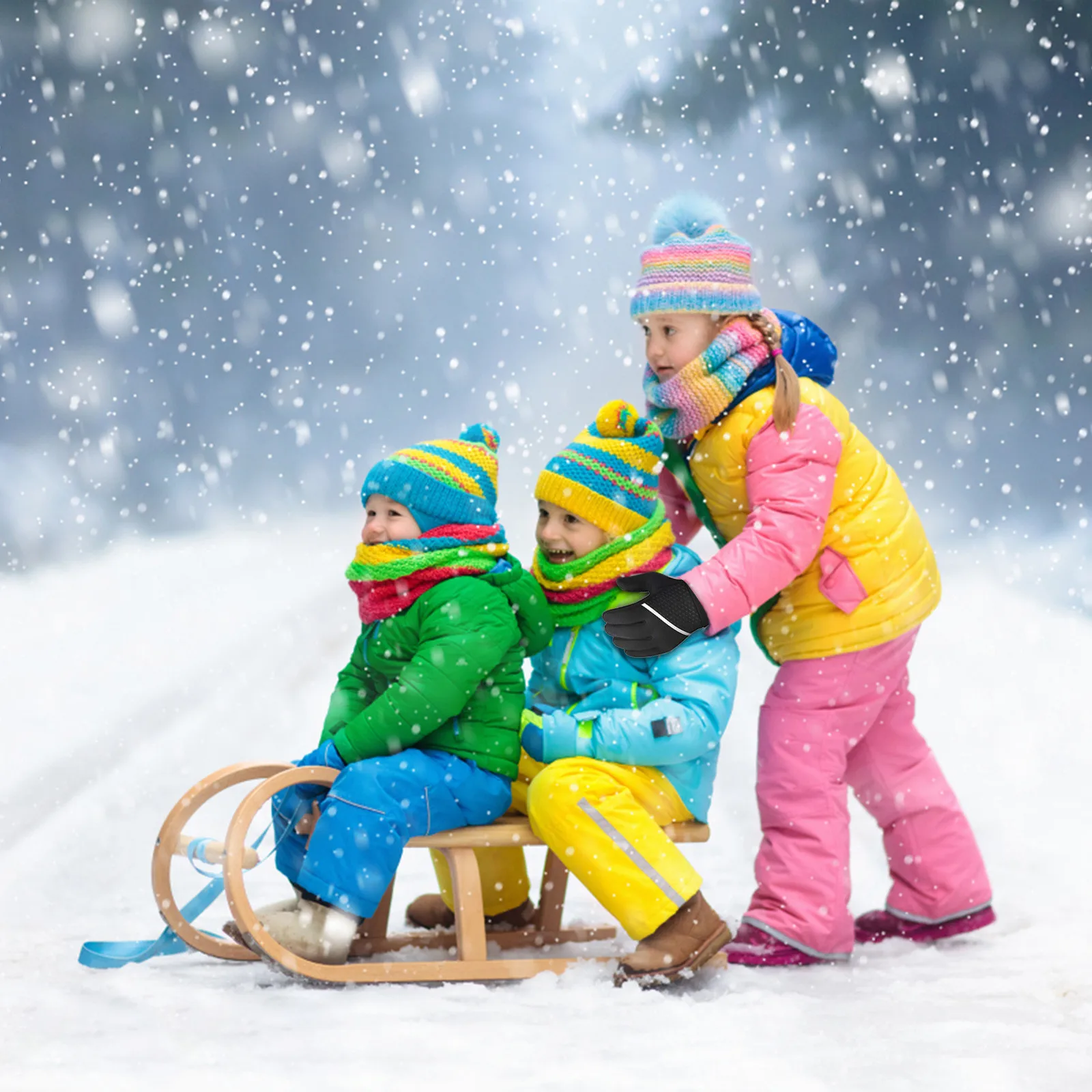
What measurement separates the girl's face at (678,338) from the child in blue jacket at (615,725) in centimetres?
13

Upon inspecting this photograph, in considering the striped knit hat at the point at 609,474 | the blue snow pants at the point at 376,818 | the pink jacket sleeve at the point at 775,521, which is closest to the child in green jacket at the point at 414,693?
the blue snow pants at the point at 376,818

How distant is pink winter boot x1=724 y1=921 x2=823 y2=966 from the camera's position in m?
2.40

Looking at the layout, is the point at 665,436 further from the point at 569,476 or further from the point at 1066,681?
the point at 1066,681

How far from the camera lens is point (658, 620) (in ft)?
7.45

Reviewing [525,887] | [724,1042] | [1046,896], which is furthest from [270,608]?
[724,1042]

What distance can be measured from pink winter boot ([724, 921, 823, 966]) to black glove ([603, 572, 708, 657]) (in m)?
0.61

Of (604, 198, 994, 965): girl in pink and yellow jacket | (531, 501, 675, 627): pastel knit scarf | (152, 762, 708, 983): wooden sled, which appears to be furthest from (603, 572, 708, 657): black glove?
(152, 762, 708, 983): wooden sled

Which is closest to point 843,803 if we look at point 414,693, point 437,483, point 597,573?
point 597,573

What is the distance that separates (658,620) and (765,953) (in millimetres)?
703

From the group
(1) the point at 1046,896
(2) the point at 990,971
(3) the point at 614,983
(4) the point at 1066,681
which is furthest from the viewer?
(4) the point at 1066,681

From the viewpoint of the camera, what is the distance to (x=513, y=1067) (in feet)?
5.53

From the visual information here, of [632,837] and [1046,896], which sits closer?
[632,837]

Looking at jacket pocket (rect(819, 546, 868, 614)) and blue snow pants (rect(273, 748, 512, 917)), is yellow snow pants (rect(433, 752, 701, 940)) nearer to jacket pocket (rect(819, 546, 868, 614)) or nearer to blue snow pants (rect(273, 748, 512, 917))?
blue snow pants (rect(273, 748, 512, 917))

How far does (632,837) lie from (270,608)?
3865 mm
